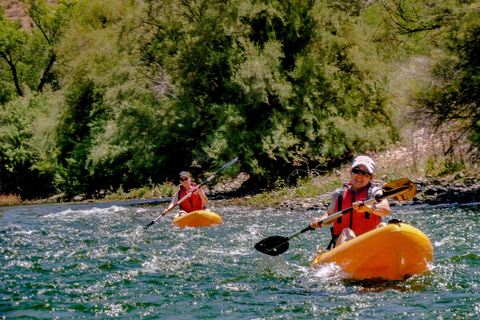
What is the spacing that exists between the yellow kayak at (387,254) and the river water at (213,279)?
0.13m

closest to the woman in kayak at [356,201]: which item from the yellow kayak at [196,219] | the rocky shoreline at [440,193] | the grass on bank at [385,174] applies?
the yellow kayak at [196,219]

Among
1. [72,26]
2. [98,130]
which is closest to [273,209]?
[98,130]

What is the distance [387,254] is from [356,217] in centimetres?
88

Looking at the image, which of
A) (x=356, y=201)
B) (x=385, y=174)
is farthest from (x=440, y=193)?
(x=356, y=201)

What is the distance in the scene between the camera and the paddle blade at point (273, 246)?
6.43 m

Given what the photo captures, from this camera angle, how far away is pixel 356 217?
6.05 metres

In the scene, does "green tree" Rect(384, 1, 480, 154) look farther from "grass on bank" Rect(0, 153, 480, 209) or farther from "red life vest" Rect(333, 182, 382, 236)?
"red life vest" Rect(333, 182, 382, 236)

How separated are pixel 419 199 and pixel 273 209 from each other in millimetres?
3530

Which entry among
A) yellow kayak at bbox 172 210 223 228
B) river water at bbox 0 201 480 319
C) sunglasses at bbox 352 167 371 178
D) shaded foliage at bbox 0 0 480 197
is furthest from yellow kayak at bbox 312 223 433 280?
shaded foliage at bbox 0 0 480 197

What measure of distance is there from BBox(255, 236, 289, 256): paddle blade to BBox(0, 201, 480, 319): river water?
25 centimetres

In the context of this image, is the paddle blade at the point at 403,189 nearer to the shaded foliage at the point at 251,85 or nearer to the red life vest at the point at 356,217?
the red life vest at the point at 356,217

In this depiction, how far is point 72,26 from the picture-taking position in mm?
28266

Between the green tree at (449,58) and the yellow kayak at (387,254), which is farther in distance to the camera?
the green tree at (449,58)

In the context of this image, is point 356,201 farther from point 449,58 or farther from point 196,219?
point 449,58
